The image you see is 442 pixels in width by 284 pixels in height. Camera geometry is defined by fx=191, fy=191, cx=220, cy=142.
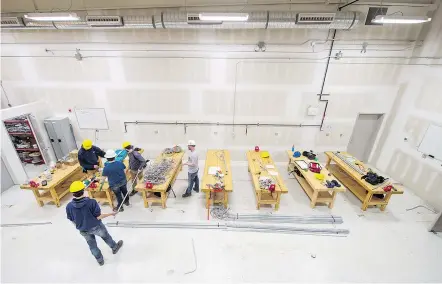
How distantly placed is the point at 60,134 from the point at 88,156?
2388mm

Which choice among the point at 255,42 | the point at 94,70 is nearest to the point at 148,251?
the point at 94,70

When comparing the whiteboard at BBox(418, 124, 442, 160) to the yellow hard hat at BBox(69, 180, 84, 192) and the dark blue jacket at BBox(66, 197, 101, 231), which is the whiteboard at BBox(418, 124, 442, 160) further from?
the yellow hard hat at BBox(69, 180, 84, 192)

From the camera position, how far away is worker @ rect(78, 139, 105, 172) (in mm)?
4660

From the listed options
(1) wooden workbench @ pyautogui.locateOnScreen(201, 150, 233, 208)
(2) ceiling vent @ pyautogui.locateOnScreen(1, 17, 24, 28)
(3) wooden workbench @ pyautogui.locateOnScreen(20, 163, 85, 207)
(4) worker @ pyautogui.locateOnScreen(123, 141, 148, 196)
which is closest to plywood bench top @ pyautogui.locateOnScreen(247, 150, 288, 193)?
(1) wooden workbench @ pyautogui.locateOnScreen(201, 150, 233, 208)

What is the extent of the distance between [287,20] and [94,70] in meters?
5.64

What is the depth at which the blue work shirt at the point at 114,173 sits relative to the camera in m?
3.97

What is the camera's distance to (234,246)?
3834 millimetres

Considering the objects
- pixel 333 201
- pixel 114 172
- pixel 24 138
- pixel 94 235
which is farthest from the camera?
pixel 24 138

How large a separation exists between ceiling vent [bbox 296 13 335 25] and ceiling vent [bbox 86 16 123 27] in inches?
170

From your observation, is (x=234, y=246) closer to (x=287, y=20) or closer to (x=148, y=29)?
(x=287, y=20)

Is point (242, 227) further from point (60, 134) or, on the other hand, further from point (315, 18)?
point (60, 134)

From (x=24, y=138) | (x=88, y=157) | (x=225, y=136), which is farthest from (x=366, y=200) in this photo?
(x=24, y=138)

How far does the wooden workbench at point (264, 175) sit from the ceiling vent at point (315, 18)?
3597 mm

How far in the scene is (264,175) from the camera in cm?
494
